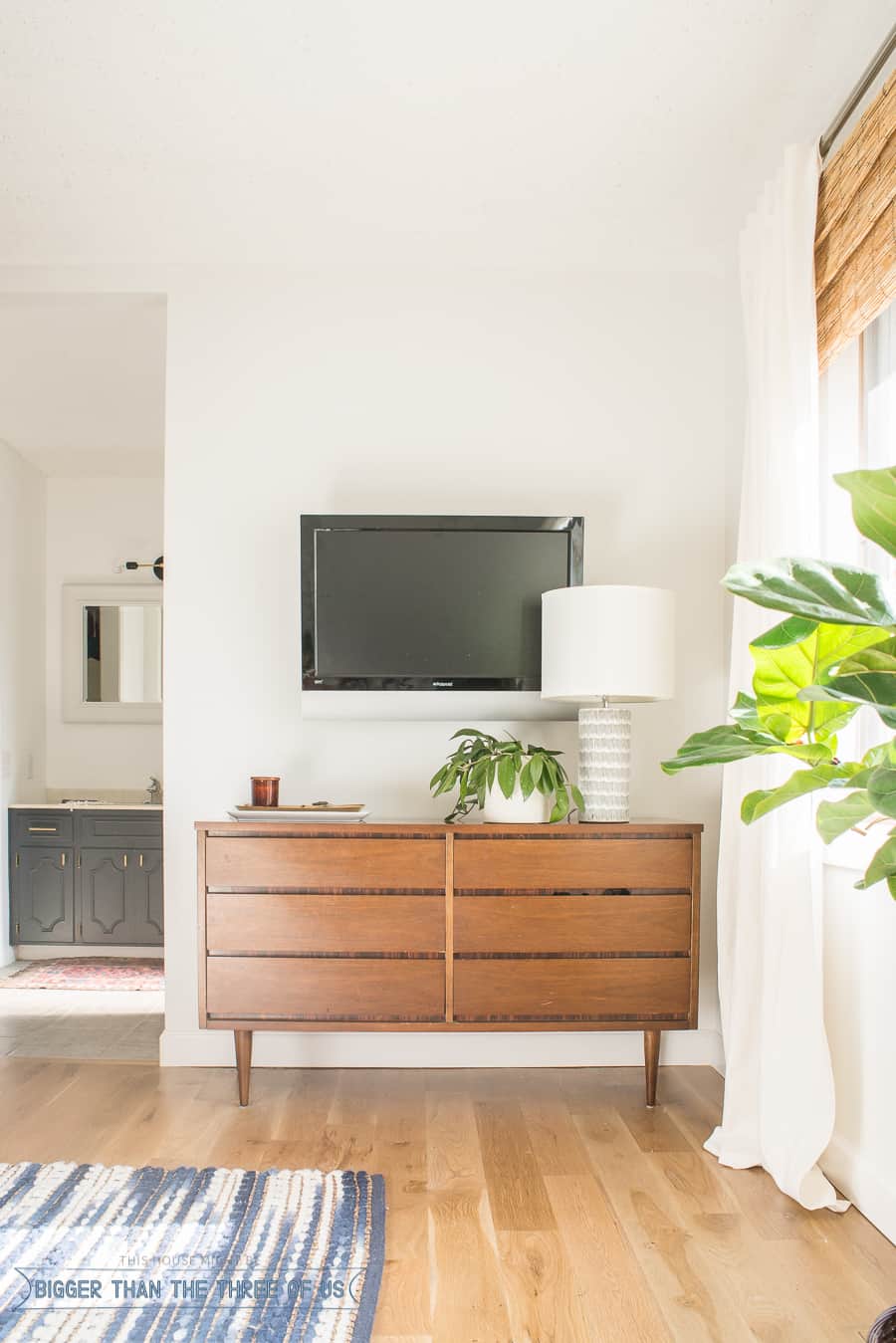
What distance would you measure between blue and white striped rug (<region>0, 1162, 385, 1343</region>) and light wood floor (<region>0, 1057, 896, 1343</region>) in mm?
81

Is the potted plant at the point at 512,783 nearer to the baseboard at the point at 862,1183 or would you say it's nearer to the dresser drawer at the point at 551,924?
the dresser drawer at the point at 551,924

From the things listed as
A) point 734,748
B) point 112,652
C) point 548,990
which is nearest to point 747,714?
point 734,748

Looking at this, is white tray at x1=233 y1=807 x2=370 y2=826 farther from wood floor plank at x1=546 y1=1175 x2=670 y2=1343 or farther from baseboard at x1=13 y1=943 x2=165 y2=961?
baseboard at x1=13 y1=943 x2=165 y2=961

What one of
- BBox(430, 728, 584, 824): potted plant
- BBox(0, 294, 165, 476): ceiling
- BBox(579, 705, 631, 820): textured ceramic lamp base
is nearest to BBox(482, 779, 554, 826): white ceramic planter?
BBox(430, 728, 584, 824): potted plant

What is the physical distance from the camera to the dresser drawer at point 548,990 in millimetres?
2809

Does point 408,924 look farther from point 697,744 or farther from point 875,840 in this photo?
point 697,744

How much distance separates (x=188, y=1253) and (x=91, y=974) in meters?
→ 3.02

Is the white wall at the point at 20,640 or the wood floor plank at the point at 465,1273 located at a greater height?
the white wall at the point at 20,640

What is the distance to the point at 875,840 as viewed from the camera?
2.33m

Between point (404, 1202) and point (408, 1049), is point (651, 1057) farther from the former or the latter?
point (404, 1202)

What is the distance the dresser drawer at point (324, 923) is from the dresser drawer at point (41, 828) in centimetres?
264

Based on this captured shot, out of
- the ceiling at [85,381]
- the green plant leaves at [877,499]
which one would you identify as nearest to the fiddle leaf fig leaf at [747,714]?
the green plant leaves at [877,499]

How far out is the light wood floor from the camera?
1821 millimetres

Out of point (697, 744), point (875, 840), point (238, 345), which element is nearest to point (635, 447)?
point (238, 345)
